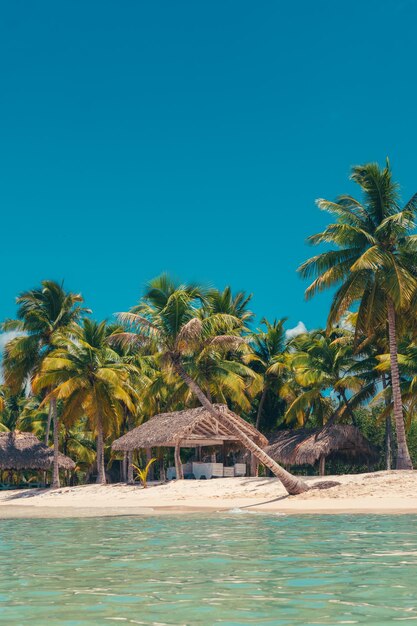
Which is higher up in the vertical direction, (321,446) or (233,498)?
(321,446)

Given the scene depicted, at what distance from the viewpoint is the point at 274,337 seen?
41031 millimetres

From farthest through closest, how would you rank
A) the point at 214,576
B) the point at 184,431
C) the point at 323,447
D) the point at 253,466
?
the point at 253,466
the point at 323,447
the point at 184,431
the point at 214,576

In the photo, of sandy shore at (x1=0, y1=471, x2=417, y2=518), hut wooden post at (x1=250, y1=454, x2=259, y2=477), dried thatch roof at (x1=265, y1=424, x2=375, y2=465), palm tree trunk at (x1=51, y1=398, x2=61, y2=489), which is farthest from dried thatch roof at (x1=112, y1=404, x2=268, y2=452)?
palm tree trunk at (x1=51, y1=398, x2=61, y2=489)

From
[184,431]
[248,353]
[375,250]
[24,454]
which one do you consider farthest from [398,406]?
[24,454]

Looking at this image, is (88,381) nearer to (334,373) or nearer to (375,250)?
(334,373)

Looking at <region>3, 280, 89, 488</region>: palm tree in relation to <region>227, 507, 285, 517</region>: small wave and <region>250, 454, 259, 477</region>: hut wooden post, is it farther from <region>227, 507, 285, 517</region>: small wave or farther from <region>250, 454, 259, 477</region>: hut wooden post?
<region>227, 507, 285, 517</region>: small wave

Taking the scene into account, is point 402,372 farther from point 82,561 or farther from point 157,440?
point 82,561

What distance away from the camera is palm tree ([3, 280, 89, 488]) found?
122ft

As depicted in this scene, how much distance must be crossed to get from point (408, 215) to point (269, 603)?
71.2 ft

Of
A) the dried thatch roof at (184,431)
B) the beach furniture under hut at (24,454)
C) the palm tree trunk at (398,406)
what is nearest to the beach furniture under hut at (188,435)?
the dried thatch roof at (184,431)

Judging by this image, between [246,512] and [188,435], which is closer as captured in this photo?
[246,512]

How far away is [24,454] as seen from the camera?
3772cm

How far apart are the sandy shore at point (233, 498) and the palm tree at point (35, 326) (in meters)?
7.53

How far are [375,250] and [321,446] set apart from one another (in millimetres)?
10634
